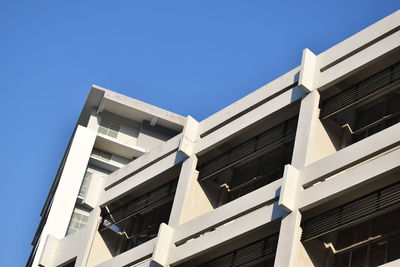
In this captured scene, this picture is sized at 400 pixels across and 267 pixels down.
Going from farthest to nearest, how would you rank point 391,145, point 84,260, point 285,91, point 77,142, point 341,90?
point 77,142 < point 84,260 < point 285,91 < point 341,90 < point 391,145

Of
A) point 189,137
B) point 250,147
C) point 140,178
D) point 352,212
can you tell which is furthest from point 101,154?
point 352,212

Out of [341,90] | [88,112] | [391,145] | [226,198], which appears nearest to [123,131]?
[88,112]

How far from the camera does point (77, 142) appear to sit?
46.8m

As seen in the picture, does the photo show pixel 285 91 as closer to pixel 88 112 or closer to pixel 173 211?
pixel 173 211

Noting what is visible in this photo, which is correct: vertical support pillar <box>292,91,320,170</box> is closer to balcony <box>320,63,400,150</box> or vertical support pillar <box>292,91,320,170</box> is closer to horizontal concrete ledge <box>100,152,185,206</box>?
balcony <box>320,63,400,150</box>

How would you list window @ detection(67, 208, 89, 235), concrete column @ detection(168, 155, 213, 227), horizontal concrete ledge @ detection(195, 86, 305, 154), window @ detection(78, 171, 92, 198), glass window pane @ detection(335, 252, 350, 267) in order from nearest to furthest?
glass window pane @ detection(335, 252, 350, 267)
horizontal concrete ledge @ detection(195, 86, 305, 154)
concrete column @ detection(168, 155, 213, 227)
window @ detection(67, 208, 89, 235)
window @ detection(78, 171, 92, 198)

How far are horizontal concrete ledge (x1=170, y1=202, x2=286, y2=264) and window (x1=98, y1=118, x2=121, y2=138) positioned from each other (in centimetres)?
2476

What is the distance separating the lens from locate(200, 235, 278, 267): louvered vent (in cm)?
2238

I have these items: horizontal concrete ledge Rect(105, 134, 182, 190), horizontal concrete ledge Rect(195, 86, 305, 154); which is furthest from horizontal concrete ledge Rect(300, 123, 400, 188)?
horizontal concrete ledge Rect(105, 134, 182, 190)

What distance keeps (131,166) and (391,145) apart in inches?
500

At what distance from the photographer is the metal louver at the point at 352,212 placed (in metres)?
19.6

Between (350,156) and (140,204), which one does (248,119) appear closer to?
(350,156)

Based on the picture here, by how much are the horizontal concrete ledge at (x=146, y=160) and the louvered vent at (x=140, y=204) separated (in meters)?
1.01

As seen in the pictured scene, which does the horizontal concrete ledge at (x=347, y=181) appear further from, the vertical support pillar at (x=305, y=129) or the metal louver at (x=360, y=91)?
the metal louver at (x=360, y=91)
